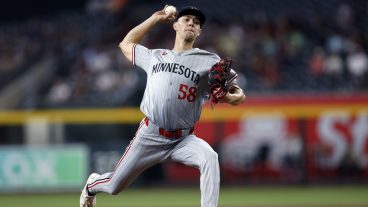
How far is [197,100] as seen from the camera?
228 inches

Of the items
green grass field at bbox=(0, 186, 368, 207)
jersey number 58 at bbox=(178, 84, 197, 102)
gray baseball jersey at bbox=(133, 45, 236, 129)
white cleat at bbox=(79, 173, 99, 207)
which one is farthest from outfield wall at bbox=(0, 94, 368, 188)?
jersey number 58 at bbox=(178, 84, 197, 102)

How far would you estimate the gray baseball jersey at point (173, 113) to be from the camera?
5.70m

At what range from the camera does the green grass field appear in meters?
9.25

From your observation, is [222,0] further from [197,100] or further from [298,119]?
[197,100]

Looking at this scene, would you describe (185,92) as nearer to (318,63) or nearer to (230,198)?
(230,198)

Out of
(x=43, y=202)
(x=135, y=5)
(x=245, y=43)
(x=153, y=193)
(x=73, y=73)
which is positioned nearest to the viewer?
(x=43, y=202)

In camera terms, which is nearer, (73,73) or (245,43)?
(245,43)

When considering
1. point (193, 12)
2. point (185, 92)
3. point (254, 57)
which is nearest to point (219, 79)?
point (185, 92)

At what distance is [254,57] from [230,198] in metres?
4.98

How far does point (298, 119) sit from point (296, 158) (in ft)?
2.05

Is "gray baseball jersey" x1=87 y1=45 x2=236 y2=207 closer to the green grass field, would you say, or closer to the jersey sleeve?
the jersey sleeve

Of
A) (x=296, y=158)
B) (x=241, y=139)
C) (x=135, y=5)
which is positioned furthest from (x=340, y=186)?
(x=135, y=5)

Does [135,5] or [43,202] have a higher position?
[135,5]

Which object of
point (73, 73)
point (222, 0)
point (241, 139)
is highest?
point (222, 0)
